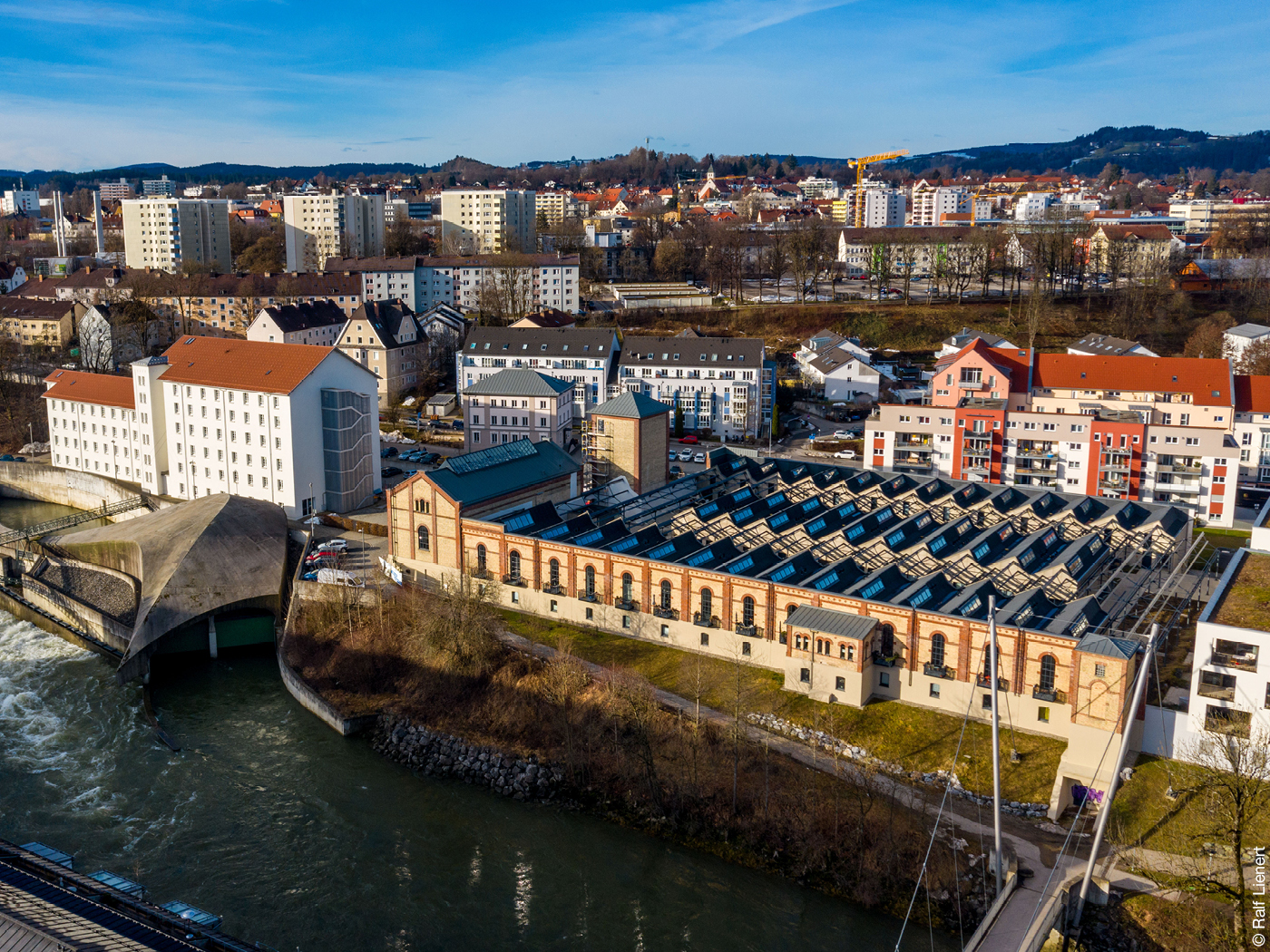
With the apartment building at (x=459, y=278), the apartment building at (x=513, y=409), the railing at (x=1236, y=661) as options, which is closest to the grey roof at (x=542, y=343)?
the apartment building at (x=513, y=409)

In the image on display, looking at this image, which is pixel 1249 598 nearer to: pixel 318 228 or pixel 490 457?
pixel 490 457

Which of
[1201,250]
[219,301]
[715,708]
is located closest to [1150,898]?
[715,708]

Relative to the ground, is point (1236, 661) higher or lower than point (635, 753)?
higher

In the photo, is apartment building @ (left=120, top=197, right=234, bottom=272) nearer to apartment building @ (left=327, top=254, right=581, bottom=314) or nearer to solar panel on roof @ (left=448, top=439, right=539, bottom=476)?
apartment building @ (left=327, top=254, right=581, bottom=314)

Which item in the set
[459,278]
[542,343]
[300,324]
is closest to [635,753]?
[542,343]

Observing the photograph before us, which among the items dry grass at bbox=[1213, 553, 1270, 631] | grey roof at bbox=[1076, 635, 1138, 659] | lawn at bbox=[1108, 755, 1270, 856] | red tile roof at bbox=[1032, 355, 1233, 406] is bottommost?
lawn at bbox=[1108, 755, 1270, 856]

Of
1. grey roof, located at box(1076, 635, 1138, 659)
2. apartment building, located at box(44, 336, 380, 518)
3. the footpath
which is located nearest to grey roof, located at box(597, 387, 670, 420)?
apartment building, located at box(44, 336, 380, 518)
